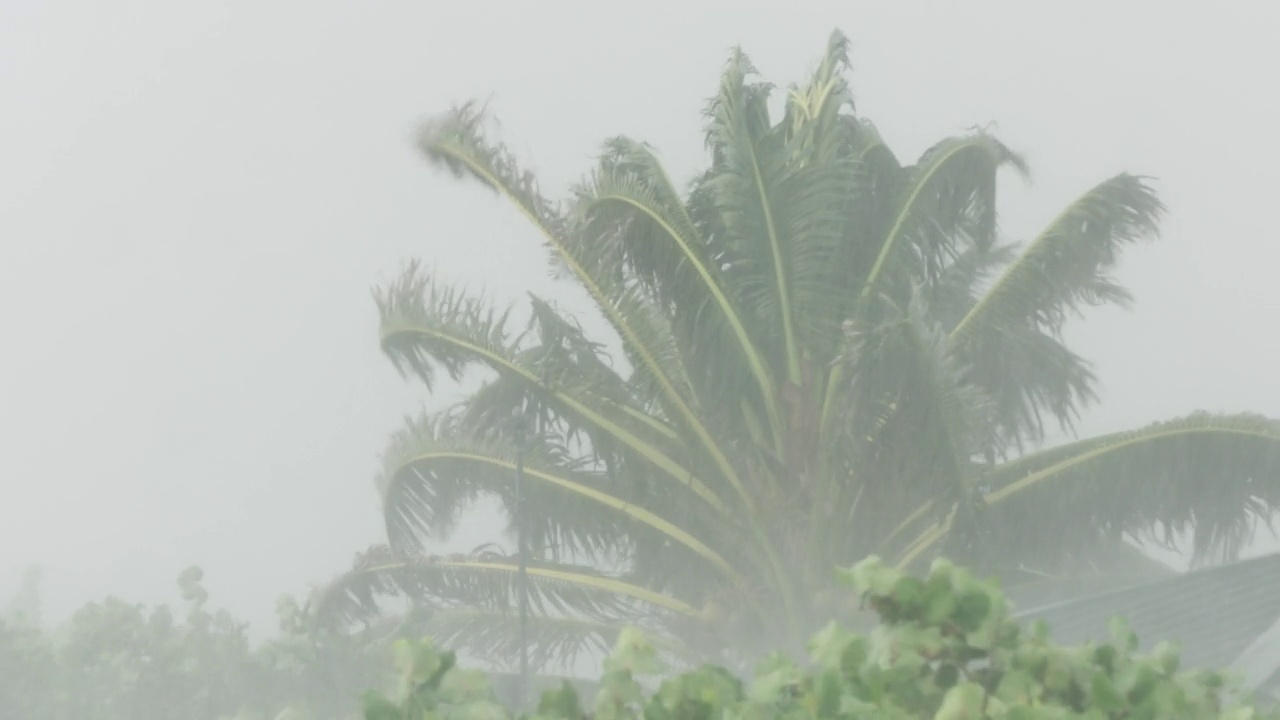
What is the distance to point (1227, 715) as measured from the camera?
2.11 meters

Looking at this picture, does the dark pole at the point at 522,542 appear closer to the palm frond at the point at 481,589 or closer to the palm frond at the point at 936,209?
the palm frond at the point at 481,589

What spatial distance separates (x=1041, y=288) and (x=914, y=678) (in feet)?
28.1

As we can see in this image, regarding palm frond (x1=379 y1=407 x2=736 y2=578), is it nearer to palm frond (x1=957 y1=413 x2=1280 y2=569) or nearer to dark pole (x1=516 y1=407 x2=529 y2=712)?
dark pole (x1=516 y1=407 x2=529 y2=712)

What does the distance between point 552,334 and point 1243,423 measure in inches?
183

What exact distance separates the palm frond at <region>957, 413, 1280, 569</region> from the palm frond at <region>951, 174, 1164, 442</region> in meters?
0.86

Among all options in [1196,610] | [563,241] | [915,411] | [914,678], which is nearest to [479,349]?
[563,241]

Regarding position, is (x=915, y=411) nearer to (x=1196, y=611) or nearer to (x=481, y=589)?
(x=1196, y=611)

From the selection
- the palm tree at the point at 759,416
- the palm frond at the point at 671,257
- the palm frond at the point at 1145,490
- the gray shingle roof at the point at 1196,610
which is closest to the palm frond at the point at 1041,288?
the palm tree at the point at 759,416

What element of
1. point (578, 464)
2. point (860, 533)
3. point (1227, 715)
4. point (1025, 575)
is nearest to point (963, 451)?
point (860, 533)

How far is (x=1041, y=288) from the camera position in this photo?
10.3 meters

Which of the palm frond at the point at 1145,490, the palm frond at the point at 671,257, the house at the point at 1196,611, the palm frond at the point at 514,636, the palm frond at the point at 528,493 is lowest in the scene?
the house at the point at 1196,611

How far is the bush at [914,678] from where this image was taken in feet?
6.88

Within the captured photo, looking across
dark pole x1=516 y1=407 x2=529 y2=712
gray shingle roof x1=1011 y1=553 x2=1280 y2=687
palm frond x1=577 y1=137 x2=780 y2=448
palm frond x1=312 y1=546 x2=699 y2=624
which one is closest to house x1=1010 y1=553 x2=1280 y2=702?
gray shingle roof x1=1011 y1=553 x2=1280 y2=687

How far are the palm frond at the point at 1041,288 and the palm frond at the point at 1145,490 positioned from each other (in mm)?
859
